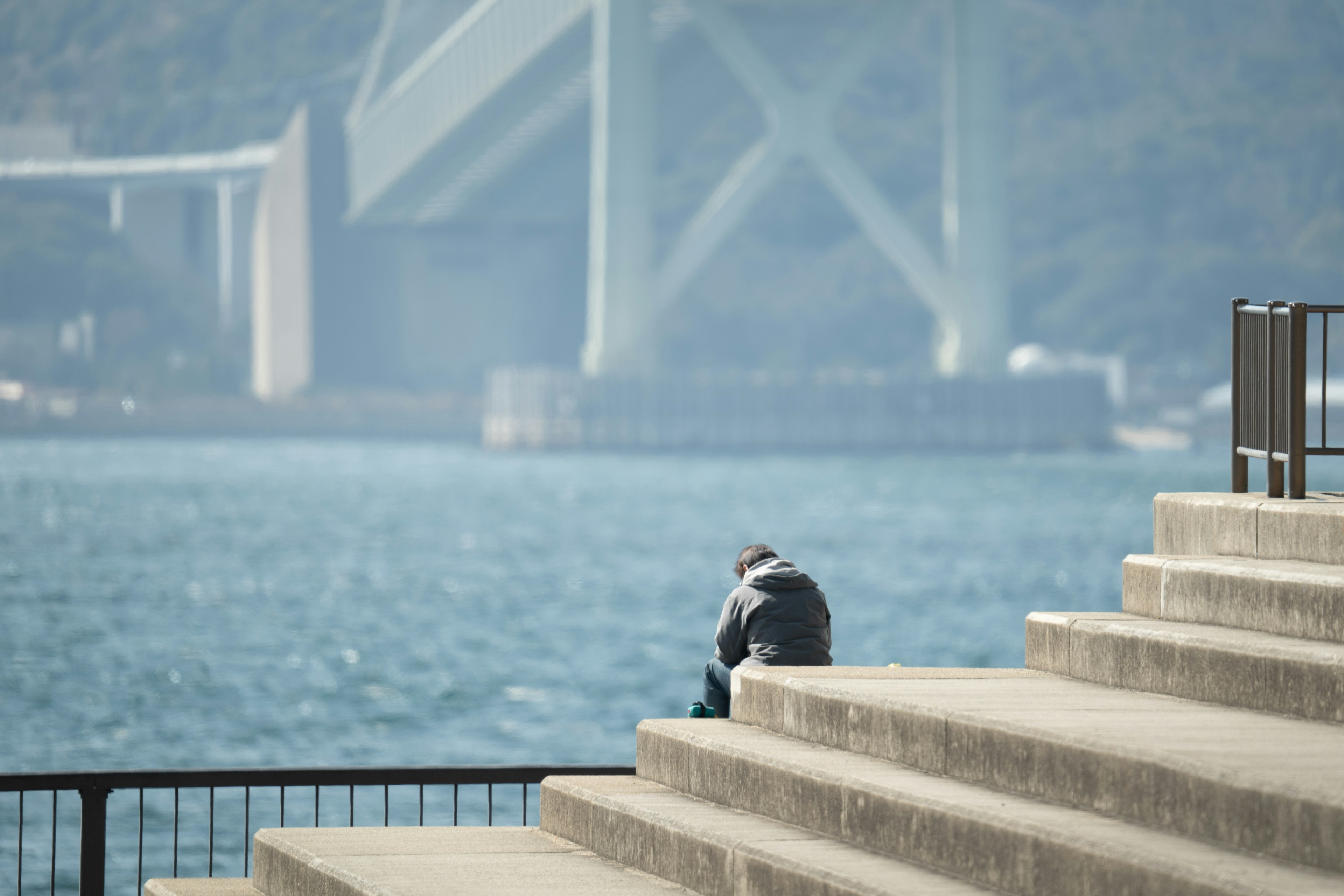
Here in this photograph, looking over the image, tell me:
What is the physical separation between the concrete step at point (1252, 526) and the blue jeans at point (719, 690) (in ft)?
4.11

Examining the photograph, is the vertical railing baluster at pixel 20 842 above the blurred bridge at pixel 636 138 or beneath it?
beneath

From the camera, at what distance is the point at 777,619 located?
18.1ft

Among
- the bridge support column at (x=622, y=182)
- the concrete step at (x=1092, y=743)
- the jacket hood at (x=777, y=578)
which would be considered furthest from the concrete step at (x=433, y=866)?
the bridge support column at (x=622, y=182)

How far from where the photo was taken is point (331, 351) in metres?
69.4

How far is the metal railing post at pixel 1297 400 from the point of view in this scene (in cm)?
548

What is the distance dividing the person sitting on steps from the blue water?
421 inches

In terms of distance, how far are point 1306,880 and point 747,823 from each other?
1509 millimetres

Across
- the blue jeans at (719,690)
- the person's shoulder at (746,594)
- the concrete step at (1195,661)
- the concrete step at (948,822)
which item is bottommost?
the concrete step at (948,822)

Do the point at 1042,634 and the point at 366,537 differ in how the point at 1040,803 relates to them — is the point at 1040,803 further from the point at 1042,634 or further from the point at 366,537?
the point at 366,537

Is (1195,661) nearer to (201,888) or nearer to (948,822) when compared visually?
(948,822)

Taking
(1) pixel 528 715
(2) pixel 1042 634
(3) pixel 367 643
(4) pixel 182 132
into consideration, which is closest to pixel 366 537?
(3) pixel 367 643

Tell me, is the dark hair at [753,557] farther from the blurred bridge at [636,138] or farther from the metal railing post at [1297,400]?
the blurred bridge at [636,138]

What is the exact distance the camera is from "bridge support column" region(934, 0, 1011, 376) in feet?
180

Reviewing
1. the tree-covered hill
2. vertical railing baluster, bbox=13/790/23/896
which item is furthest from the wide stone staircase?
the tree-covered hill
